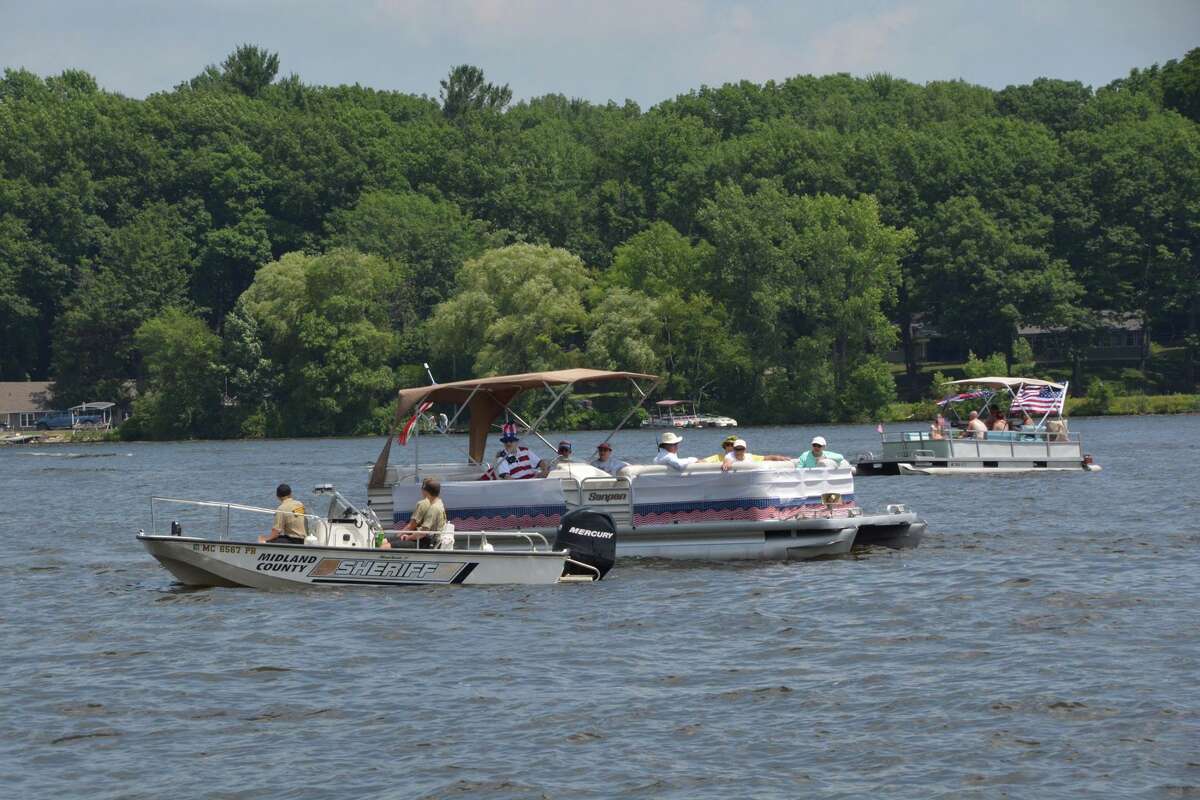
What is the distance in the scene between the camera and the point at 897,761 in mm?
15070

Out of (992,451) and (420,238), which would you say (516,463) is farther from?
(420,238)

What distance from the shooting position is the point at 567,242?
13038 cm

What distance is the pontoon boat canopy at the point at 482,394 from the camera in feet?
95.7

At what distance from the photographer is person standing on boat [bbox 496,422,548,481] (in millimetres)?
28578

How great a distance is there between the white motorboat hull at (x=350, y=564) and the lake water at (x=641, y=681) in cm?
25

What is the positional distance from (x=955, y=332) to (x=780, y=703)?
99.0 meters

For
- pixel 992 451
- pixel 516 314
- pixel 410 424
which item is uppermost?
pixel 516 314

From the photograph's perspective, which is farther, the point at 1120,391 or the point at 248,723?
the point at 1120,391

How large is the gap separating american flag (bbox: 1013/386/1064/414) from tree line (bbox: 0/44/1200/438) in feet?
156

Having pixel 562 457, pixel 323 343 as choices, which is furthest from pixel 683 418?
pixel 562 457

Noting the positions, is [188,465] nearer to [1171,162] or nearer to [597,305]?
[597,305]

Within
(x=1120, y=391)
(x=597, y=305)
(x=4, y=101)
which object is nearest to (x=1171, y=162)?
(x=1120, y=391)

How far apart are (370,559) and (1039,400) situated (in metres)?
31.6

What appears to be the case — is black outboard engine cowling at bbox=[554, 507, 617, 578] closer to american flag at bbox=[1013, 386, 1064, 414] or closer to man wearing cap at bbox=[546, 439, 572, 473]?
man wearing cap at bbox=[546, 439, 572, 473]
